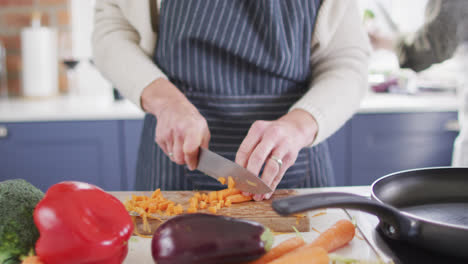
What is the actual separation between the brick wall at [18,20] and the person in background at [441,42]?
73.2 inches

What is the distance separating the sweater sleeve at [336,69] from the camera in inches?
39.5

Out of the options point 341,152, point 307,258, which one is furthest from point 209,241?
point 341,152

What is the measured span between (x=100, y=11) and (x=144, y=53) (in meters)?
0.18

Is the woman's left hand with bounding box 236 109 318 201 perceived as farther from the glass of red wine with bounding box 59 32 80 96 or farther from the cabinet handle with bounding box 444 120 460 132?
the glass of red wine with bounding box 59 32 80 96

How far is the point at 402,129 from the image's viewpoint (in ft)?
6.96

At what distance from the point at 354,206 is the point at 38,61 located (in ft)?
7.18

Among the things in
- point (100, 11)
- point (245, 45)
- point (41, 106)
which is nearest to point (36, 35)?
point (41, 106)

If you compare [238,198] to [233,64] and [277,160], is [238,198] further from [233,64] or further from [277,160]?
[233,64]

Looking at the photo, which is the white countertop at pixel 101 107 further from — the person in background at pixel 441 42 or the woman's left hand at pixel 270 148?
the woman's left hand at pixel 270 148

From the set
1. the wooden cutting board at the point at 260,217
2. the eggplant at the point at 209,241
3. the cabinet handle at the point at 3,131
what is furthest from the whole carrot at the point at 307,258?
the cabinet handle at the point at 3,131

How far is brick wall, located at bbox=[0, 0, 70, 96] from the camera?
98.2 inches

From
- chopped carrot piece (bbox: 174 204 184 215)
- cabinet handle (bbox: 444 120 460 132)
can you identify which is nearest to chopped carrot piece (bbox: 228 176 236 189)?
chopped carrot piece (bbox: 174 204 184 215)

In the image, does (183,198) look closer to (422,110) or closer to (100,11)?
(100,11)

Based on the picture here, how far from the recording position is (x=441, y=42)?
4.50 feet
